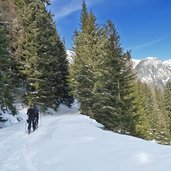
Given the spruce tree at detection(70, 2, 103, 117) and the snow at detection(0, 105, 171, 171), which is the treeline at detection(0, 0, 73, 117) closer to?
the spruce tree at detection(70, 2, 103, 117)

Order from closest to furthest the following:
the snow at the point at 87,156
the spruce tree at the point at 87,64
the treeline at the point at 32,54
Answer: the snow at the point at 87,156 → the spruce tree at the point at 87,64 → the treeline at the point at 32,54

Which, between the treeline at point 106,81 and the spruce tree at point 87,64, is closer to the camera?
the treeline at point 106,81

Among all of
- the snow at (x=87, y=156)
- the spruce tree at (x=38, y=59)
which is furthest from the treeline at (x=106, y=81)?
the snow at (x=87, y=156)

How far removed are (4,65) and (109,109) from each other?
11227mm

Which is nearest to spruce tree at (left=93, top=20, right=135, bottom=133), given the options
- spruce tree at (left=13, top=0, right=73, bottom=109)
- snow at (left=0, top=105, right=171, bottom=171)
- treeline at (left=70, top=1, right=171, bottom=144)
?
treeline at (left=70, top=1, right=171, bottom=144)

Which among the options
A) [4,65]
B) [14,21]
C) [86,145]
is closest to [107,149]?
[86,145]

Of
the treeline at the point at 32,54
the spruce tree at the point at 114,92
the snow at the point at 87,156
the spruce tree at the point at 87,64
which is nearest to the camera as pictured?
the snow at the point at 87,156

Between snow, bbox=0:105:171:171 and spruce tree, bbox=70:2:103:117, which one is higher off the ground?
spruce tree, bbox=70:2:103:117

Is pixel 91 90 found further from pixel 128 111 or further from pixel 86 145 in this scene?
pixel 86 145

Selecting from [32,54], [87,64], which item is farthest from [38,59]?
[87,64]

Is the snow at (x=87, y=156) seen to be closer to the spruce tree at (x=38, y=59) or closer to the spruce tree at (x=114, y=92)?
the spruce tree at (x=114, y=92)

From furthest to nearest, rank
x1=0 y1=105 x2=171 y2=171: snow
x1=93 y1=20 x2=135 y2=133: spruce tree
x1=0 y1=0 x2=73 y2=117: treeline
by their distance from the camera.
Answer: x1=0 y1=0 x2=73 y2=117: treeline < x1=93 y1=20 x2=135 y2=133: spruce tree < x1=0 y1=105 x2=171 y2=171: snow

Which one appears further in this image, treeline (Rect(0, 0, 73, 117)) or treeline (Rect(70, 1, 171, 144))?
treeline (Rect(0, 0, 73, 117))

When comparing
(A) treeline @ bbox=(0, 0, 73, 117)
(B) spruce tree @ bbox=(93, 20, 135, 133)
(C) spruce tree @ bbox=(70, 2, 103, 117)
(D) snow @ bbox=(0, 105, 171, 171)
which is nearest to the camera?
(D) snow @ bbox=(0, 105, 171, 171)
